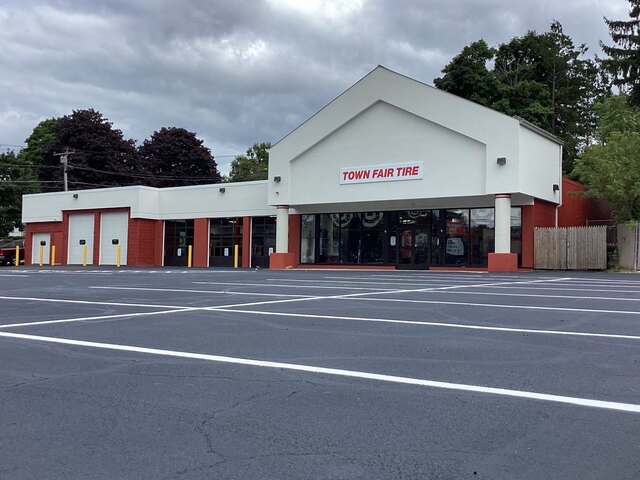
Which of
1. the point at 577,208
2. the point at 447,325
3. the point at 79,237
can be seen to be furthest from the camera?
the point at 79,237

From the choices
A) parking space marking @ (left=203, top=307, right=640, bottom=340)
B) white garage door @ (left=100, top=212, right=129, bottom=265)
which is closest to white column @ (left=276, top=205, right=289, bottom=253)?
white garage door @ (left=100, top=212, right=129, bottom=265)

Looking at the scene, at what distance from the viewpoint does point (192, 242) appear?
37406 millimetres

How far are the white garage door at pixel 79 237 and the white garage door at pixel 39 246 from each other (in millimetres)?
2515

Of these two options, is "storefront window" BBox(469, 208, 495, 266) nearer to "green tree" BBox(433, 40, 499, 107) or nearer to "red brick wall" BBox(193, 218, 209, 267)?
"green tree" BBox(433, 40, 499, 107)

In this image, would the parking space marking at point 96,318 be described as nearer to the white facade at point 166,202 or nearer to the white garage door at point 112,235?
the white facade at point 166,202

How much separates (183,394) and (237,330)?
343 cm

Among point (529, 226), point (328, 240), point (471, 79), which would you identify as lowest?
point (328, 240)

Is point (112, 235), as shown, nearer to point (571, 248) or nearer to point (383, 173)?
point (383, 173)

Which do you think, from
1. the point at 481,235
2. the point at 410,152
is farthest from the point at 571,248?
the point at 410,152

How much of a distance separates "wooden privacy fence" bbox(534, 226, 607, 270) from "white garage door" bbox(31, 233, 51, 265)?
3490 cm

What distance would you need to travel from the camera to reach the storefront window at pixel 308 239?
32.4 meters

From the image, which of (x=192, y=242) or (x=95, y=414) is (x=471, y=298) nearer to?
(x=95, y=414)

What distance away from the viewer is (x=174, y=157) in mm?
64312

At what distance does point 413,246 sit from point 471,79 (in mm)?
16641
